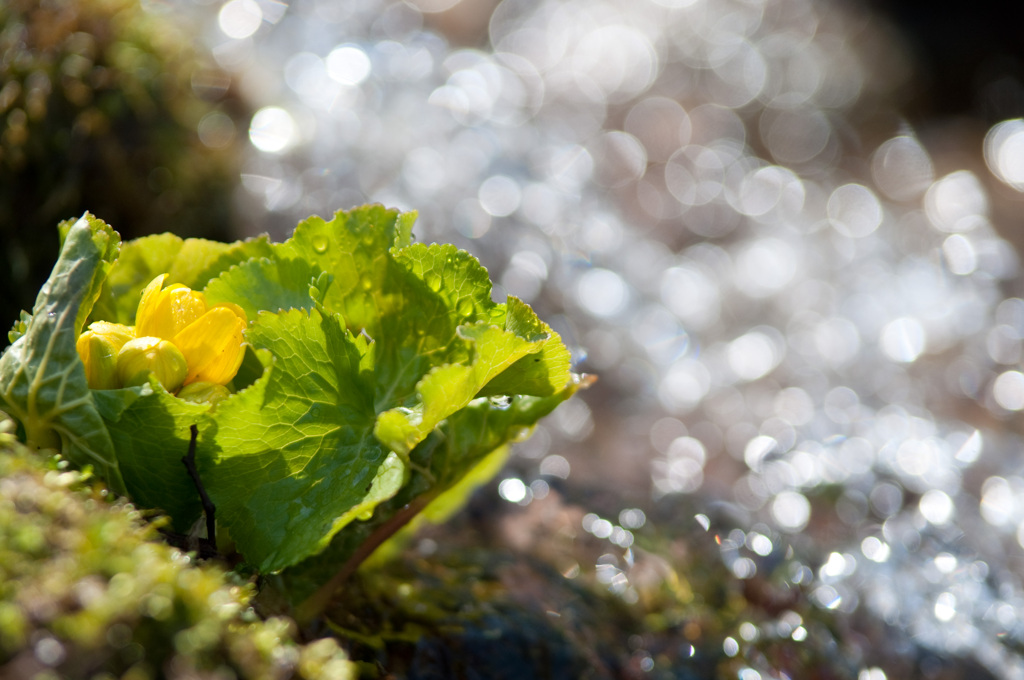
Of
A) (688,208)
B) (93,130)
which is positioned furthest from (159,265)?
(688,208)

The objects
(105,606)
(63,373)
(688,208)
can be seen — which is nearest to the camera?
(105,606)

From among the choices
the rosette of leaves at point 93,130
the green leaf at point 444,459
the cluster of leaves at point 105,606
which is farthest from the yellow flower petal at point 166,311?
the rosette of leaves at point 93,130

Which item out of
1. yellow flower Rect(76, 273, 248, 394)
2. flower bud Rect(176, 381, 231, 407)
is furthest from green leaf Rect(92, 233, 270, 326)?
flower bud Rect(176, 381, 231, 407)

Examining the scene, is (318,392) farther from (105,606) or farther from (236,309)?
(105,606)

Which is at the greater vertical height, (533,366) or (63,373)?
(63,373)

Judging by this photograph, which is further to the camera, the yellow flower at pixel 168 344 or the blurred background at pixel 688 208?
the blurred background at pixel 688 208

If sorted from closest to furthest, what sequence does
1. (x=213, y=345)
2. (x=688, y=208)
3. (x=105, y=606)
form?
(x=105, y=606) → (x=213, y=345) → (x=688, y=208)

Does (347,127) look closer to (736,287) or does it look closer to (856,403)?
(736,287)

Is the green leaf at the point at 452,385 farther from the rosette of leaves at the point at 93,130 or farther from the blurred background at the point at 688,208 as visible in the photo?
the rosette of leaves at the point at 93,130
